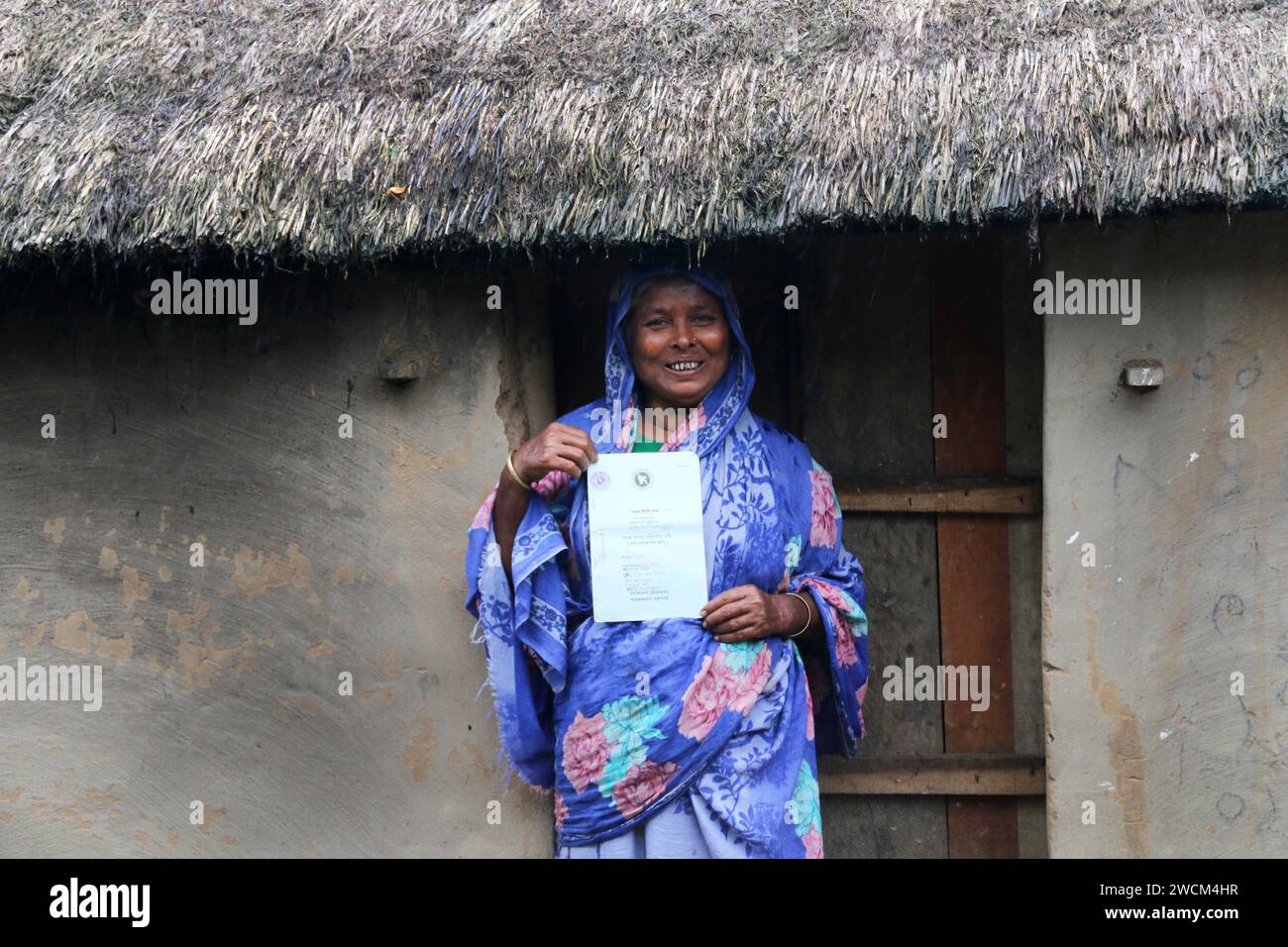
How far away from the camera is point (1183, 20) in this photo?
11.1ft

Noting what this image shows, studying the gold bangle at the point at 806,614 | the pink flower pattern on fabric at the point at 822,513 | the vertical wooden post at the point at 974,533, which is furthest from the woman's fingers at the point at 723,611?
the vertical wooden post at the point at 974,533

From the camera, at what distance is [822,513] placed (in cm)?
349

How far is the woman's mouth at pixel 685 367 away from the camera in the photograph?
3328mm

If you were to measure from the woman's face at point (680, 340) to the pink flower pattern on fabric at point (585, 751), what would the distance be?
854 mm

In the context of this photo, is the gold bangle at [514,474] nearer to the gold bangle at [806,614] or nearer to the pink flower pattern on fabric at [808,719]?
the gold bangle at [806,614]

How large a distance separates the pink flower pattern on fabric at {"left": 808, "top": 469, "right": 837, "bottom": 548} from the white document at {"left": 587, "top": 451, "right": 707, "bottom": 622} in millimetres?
390

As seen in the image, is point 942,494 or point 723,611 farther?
point 942,494

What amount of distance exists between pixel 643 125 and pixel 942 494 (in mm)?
1480

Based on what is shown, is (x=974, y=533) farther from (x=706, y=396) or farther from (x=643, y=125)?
(x=643, y=125)

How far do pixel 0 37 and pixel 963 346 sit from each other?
10.1 ft

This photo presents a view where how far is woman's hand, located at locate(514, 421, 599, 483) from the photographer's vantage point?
3.17 m

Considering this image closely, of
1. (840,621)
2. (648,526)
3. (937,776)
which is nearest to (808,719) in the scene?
(840,621)
